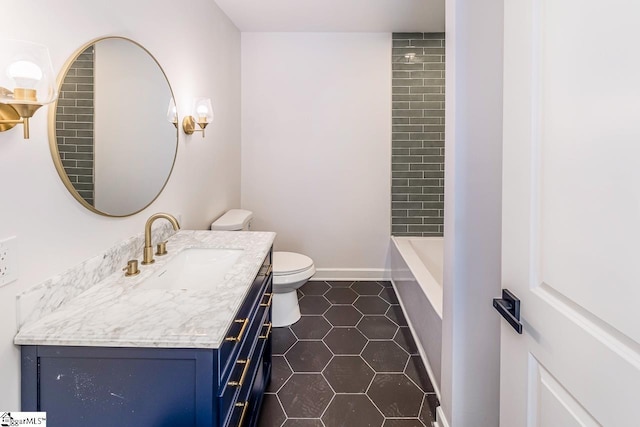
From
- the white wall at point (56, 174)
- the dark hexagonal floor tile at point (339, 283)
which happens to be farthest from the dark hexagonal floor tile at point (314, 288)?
the white wall at point (56, 174)

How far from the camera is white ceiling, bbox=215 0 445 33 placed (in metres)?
2.74

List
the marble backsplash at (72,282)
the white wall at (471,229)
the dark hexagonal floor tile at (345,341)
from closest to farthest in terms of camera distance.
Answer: the marble backsplash at (72,282) → the white wall at (471,229) → the dark hexagonal floor tile at (345,341)

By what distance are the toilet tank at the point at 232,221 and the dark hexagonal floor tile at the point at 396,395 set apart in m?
1.45

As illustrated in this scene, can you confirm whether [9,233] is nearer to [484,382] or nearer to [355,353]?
[484,382]

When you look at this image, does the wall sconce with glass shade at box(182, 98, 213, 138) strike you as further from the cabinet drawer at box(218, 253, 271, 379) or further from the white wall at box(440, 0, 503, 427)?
the white wall at box(440, 0, 503, 427)

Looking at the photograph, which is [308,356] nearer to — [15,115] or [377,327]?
[377,327]

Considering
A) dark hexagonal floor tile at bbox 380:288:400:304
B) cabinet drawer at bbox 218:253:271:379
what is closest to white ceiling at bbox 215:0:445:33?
cabinet drawer at bbox 218:253:271:379

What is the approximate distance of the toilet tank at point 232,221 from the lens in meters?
2.53

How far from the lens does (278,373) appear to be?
2.06 meters

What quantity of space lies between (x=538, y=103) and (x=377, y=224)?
2763mm

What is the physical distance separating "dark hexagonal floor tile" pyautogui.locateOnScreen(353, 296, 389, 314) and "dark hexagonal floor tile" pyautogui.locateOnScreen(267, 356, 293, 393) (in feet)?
3.11

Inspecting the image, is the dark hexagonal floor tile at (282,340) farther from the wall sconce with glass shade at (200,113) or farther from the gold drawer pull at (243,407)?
the wall sconce with glass shade at (200,113)

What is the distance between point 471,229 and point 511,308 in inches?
21.0

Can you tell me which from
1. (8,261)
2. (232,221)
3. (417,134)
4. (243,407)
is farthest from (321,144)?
(8,261)
